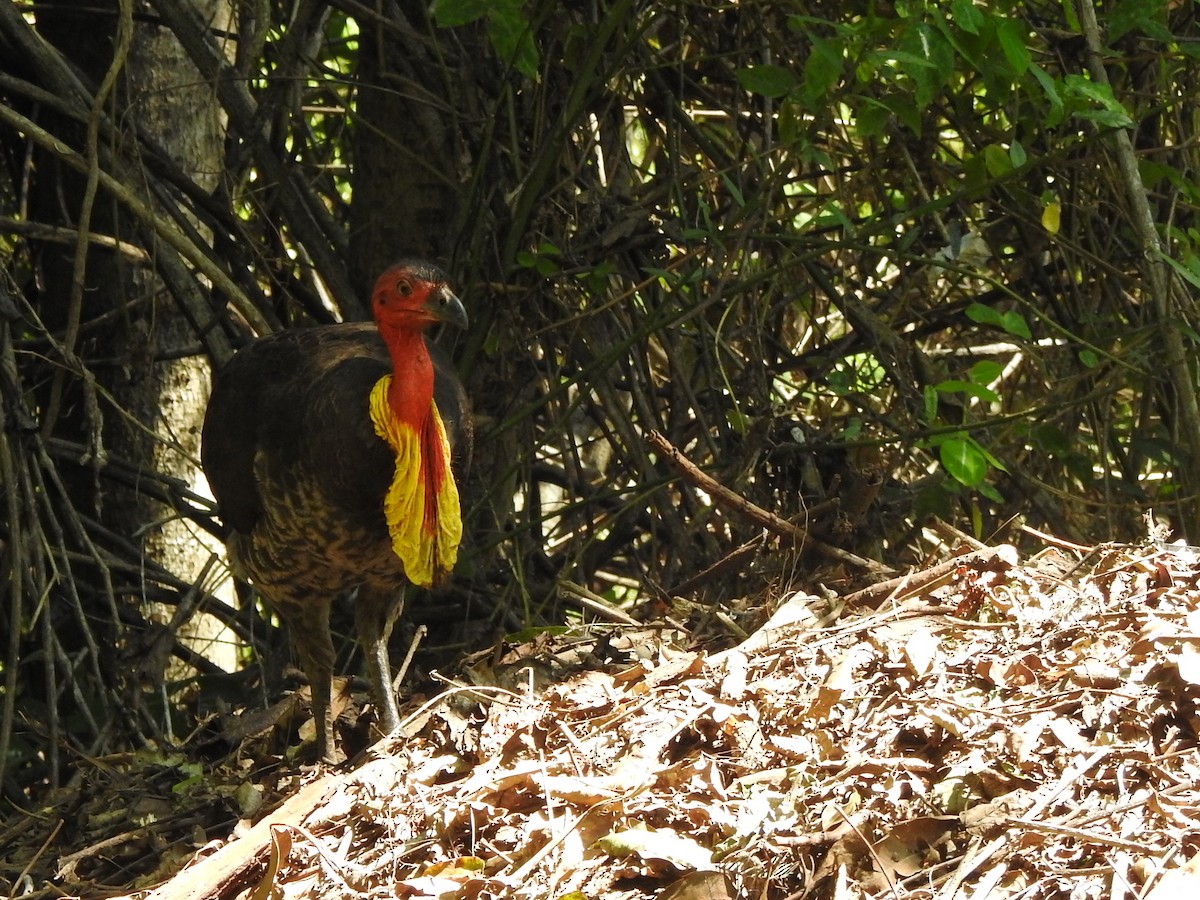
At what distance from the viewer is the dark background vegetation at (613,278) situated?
14.0ft

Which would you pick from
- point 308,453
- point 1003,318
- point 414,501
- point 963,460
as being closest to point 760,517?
point 963,460

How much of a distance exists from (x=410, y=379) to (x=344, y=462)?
29 centimetres

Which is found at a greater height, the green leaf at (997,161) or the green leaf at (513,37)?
the green leaf at (513,37)

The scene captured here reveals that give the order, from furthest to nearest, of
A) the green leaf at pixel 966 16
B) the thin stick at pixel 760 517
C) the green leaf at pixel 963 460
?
the thin stick at pixel 760 517 → the green leaf at pixel 963 460 → the green leaf at pixel 966 16

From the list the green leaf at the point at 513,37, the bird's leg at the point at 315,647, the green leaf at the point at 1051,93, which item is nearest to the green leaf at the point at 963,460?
the green leaf at the point at 1051,93

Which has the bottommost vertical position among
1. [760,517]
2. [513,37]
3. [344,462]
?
[760,517]

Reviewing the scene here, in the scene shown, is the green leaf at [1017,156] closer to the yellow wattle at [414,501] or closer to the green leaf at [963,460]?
the green leaf at [963,460]

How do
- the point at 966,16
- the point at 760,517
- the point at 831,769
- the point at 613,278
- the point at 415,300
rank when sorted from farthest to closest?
the point at 613,278, the point at 760,517, the point at 415,300, the point at 966,16, the point at 831,769

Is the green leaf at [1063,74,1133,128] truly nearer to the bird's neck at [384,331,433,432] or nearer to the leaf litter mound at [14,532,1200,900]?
the leaf litter mound at [14,532,1200,900]

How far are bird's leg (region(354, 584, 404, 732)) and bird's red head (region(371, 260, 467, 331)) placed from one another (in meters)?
0.92

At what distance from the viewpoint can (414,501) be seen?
377cm

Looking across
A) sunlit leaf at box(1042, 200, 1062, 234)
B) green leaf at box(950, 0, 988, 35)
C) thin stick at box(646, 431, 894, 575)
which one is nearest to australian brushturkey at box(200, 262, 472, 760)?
thin stick at box(646, 431, 894, 575)

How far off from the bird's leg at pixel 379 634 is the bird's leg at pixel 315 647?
0.12 m

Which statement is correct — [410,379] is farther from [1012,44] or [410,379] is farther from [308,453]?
[1012,44]
